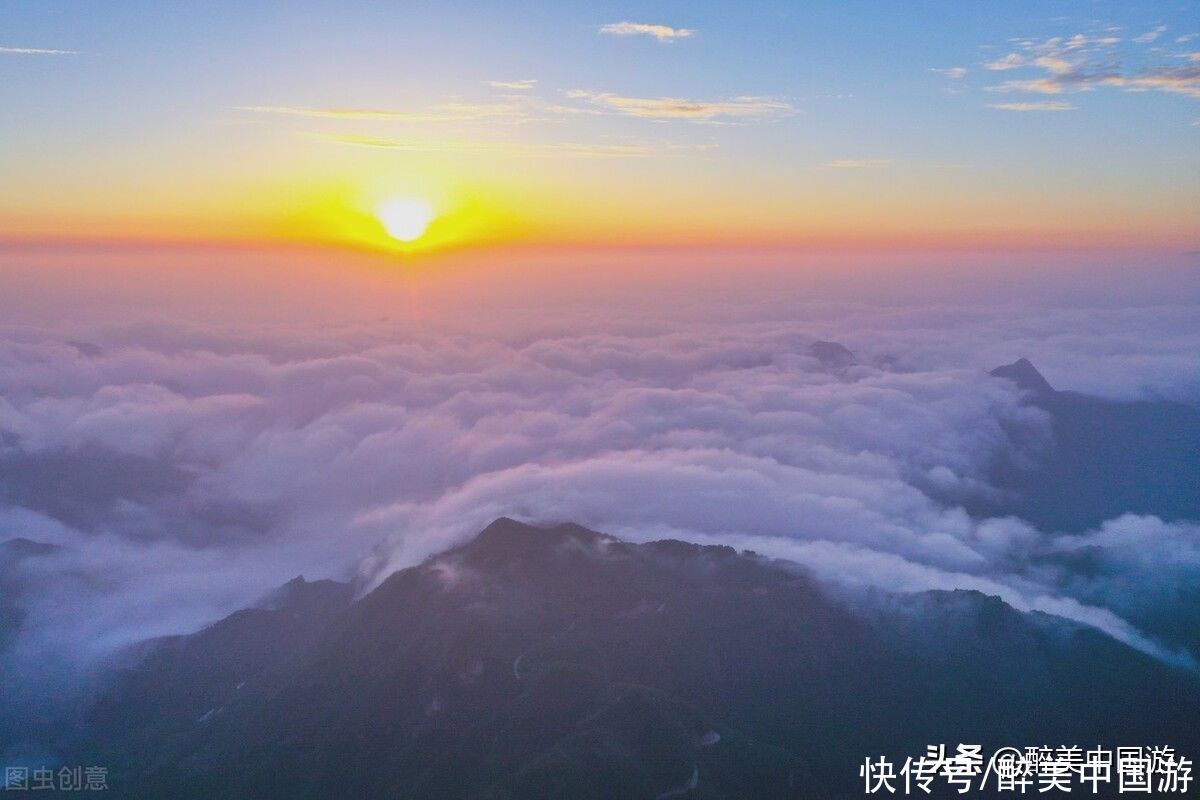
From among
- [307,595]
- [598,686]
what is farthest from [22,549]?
[598,686]

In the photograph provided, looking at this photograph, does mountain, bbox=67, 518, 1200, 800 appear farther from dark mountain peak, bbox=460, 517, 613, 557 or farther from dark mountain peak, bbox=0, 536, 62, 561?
dark mountain peak, bbox=0, 536, 62, 561

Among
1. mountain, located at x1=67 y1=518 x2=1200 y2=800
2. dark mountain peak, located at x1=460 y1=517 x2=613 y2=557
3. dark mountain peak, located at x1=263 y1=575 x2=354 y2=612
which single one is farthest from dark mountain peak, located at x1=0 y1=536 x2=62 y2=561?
dark mountain peak, located at x1=460 y1=517 x2=613 y2=557

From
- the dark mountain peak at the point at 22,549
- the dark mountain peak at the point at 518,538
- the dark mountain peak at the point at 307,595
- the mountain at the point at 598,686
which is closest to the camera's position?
the mountain at the point at 598,686

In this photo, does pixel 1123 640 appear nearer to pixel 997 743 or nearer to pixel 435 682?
pixel 997 743

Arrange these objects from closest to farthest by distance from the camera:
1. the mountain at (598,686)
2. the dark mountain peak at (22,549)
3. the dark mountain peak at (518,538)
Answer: the mountain at (598,686)
the dark mountain peak at (518,538)
the dark mountain peak at (22,549)

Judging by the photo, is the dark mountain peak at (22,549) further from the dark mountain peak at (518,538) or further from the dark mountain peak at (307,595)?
the dark mountain peak at (518,538)

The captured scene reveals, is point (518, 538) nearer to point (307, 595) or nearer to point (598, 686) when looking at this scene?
point (598, 686)

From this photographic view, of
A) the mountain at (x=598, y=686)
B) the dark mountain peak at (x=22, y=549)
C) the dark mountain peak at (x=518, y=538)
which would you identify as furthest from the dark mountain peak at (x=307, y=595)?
the dark mountain peak at (x=22, y=549)

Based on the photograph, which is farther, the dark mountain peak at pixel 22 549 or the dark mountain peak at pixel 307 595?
the dark mountain peak at pixel 22 549

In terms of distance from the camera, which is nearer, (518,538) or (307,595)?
(518,538)
